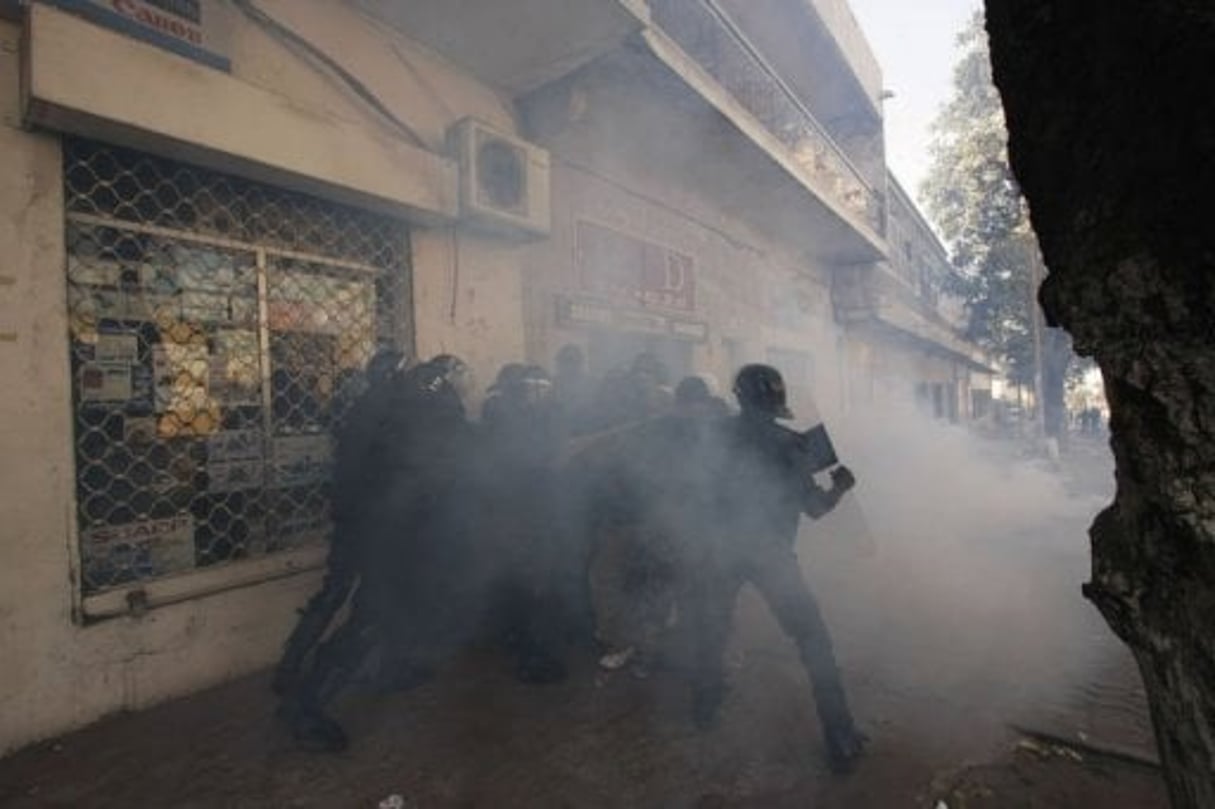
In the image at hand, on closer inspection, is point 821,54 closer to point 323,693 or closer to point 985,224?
point 985,224

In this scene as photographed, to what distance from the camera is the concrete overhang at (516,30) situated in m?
4.74

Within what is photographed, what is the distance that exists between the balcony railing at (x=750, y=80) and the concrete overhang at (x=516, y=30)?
2.18 m

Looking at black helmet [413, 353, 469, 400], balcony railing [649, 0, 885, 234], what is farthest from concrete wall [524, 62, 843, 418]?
black helmet [413, 353, 469, 400]

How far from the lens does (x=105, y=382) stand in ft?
11.1

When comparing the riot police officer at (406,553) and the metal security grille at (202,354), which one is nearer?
the riot police officer at (406,553)

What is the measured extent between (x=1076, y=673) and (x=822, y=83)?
12169 millimetres

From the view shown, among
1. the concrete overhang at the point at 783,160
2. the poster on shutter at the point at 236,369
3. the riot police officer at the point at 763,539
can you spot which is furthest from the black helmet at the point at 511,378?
the concrete overhang at the point at 783,160

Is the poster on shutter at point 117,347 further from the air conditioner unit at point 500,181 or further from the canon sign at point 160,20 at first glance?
the air conditioner unit at point 500,181

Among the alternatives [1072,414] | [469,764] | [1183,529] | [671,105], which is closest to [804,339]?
[671,105]

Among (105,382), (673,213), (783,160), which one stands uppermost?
(783,160)

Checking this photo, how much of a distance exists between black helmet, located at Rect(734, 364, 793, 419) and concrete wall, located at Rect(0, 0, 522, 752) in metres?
2.68

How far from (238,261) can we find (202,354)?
0.59 meters

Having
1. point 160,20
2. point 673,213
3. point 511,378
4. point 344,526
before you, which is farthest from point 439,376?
point 673,213

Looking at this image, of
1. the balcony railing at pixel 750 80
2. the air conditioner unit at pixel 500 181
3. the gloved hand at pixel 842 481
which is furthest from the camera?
the balcony railing at pixel 750 80
